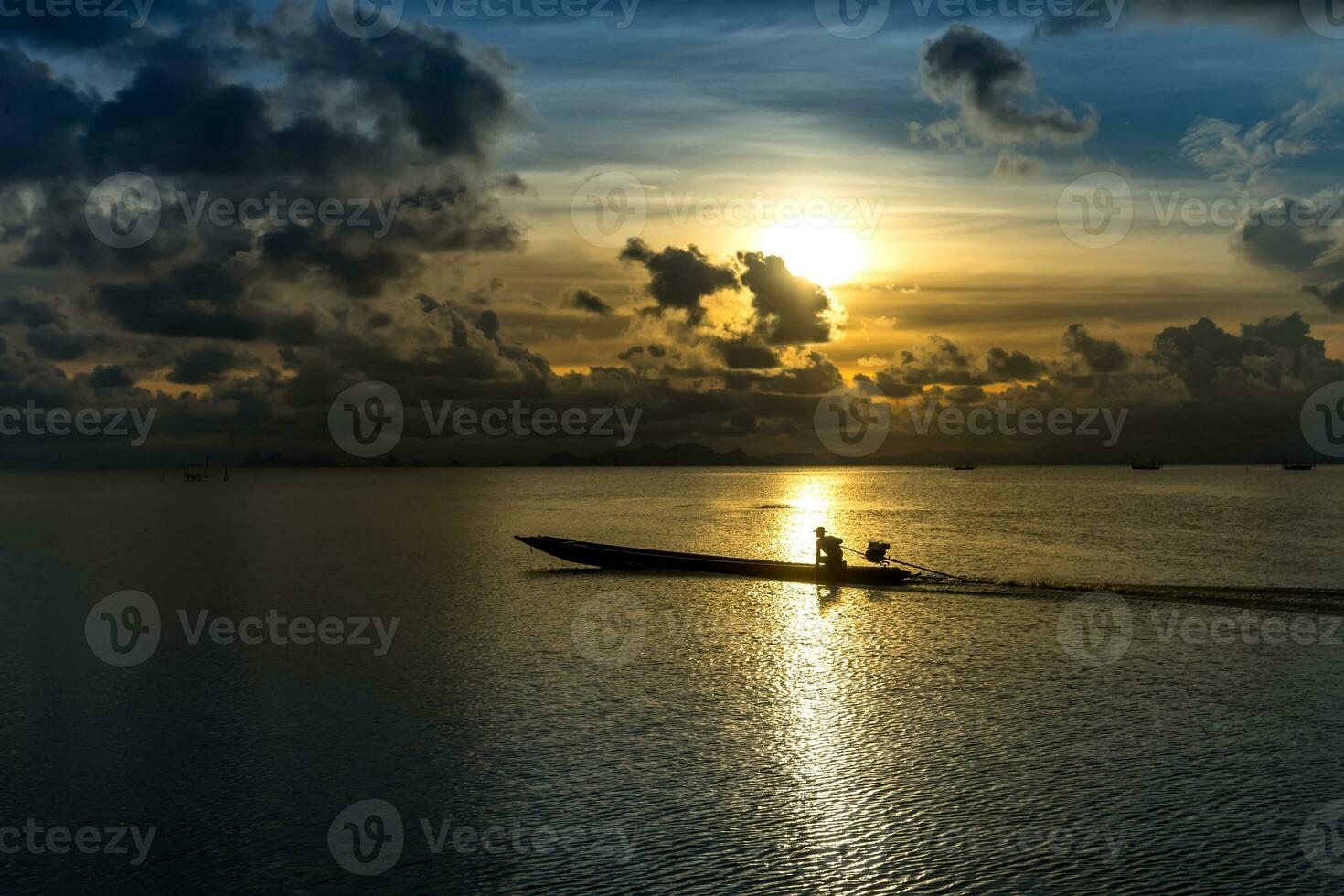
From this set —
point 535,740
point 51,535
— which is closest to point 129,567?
point 51,535

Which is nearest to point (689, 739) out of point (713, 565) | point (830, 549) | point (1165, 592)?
point (830, 549)

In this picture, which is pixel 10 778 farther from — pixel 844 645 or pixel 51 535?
pixel 51 535

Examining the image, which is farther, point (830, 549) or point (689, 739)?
point (830, 549)

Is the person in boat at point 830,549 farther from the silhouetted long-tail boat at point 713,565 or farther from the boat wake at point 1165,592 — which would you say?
the boat wake at point 1165,592

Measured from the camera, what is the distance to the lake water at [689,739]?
1908cm

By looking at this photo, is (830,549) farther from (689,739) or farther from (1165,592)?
(689,739)

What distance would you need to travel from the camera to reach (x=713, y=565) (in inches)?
2534

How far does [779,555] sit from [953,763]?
5930 cm

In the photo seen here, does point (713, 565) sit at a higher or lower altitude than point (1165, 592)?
higher

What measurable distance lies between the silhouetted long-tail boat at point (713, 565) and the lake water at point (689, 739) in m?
1.12

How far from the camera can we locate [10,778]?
23.9 m

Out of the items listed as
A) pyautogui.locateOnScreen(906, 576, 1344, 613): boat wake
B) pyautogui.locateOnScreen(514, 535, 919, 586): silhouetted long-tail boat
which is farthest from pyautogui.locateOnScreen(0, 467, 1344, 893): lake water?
pyautogui.locateOnScreen(514, 535, 919, 586): silhouetted long-tail boat

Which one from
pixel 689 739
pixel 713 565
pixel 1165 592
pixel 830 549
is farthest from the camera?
pixel 713 565

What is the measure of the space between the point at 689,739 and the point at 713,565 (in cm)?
3734
